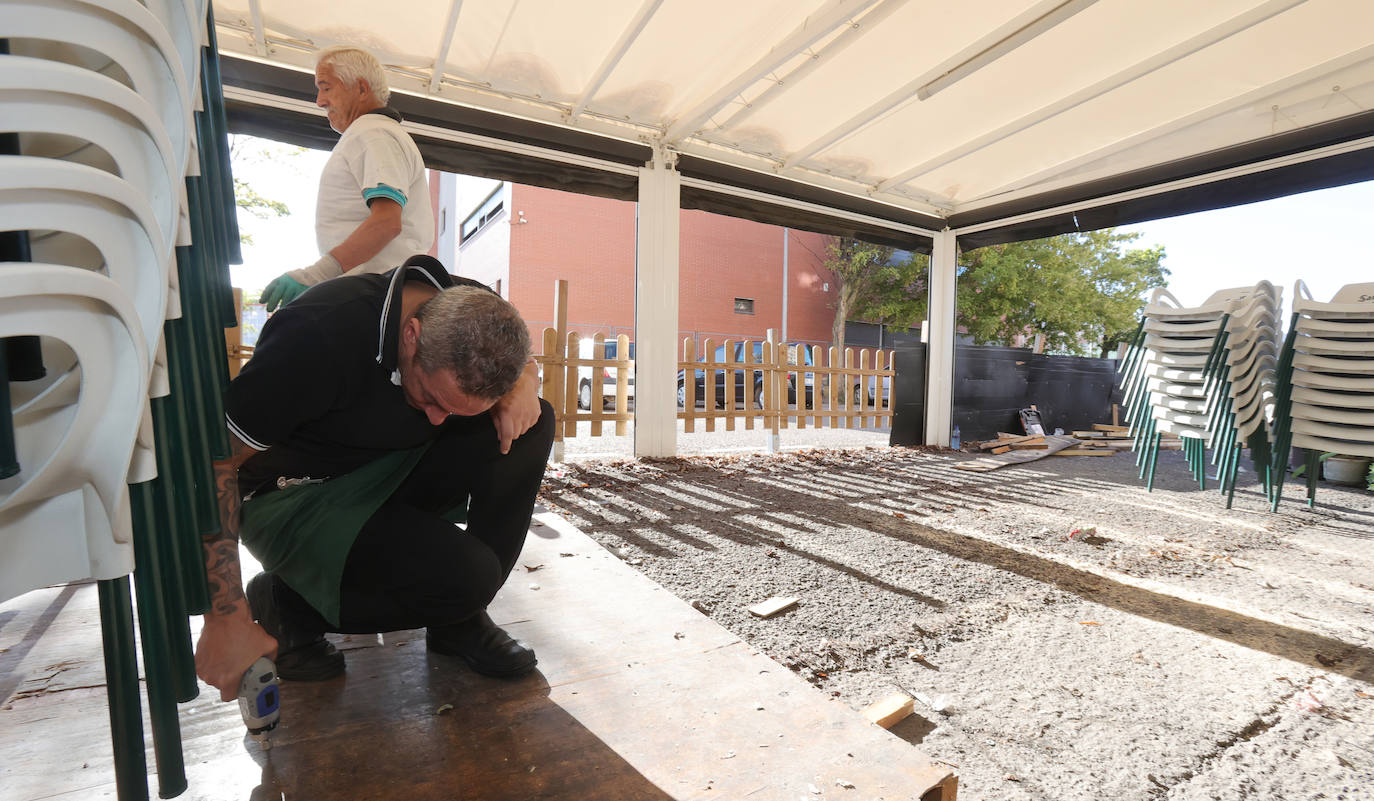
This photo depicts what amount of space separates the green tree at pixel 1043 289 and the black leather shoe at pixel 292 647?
17415 millimetres

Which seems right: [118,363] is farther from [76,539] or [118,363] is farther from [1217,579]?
[1217,579]

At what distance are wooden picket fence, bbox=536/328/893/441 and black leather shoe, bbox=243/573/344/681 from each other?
3775 millimetres

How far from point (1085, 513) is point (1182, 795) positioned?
3.75 metres

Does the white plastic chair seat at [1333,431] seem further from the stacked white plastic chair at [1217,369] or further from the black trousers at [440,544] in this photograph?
the black trousers at [440,544]

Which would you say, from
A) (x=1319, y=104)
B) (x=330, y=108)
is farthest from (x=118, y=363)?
(x=1319, y=104)

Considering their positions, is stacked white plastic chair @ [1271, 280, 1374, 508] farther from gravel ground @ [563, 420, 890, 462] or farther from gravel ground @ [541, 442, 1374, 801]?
gravel ground @ [563, 420, 890, 462]

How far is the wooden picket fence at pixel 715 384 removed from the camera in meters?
6.04

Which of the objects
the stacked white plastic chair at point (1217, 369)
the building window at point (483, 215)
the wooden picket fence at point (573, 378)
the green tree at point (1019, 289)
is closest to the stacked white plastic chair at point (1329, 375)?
the stacked white plastic chair at point (1217, 369)

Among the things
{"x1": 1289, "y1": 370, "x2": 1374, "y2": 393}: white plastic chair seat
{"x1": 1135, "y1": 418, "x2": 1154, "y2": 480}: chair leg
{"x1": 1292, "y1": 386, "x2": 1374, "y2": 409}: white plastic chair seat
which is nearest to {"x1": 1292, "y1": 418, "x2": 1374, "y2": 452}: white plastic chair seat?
{"x1": 1292, "y1": 386, "x2": 1374, "y2": 409}: white plastic chair seat

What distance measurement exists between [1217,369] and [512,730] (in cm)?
565

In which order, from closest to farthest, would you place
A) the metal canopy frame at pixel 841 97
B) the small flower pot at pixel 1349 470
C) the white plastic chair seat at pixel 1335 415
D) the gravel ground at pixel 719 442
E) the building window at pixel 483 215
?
the white plastic chair seat at pixel 1335 415
the metal canopy frame at pixel 841 97
the small flower pot at pixel 1349 470
the gravel ground at pixel 719 442
the building window at pixel 483 215

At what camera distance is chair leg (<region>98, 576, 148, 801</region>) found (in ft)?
1.98

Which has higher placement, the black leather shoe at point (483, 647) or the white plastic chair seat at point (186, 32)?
the white plastic chair seat at point (186, 32)

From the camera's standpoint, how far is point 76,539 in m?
0.55
